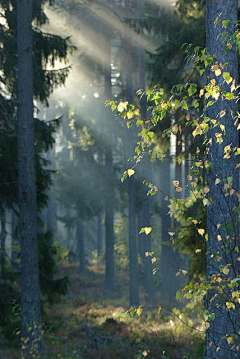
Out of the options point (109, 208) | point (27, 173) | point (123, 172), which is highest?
point (123, 172)

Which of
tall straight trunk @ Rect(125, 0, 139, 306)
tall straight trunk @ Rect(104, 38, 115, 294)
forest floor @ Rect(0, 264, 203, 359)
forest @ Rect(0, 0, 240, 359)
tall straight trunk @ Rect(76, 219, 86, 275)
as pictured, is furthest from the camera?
tall straight trunk @ Rect(76, 219, 86, 275)

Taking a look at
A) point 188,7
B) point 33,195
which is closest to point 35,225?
point 33,195

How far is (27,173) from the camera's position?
1237 centimetres

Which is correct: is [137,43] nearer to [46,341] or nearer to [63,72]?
[63,72]

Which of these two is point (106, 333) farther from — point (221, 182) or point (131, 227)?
point (221, 182)

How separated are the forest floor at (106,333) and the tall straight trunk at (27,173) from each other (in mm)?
1086

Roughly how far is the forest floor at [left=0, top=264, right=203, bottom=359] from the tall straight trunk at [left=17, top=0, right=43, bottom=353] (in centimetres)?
109

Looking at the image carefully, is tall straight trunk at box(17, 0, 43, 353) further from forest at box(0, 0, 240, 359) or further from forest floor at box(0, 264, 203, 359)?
forest floor at box(0, 264, 203, 359)

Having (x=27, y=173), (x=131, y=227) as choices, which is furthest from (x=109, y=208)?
(x=27, y=173)

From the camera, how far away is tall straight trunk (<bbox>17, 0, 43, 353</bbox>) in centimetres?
1238

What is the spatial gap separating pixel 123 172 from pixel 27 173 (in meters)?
7.13

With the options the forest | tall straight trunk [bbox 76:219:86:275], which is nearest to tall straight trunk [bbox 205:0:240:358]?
the forest

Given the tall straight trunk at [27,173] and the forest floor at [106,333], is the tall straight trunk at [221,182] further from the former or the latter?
the tall straight trunk at [27,173]

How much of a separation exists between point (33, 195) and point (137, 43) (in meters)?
15.4
